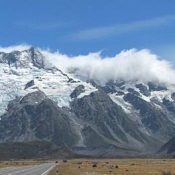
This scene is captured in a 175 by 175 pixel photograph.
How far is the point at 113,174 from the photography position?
4850 inches

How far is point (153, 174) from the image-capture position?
120062mm

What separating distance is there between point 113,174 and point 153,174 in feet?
28.0

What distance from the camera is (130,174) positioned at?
12269 centimetres

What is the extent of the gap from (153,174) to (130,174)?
517 cm

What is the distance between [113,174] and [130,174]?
11.5 feet
